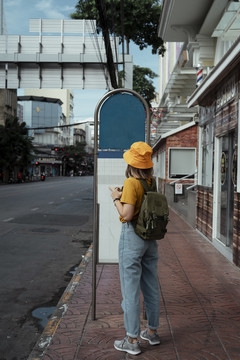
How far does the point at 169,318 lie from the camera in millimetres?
4418

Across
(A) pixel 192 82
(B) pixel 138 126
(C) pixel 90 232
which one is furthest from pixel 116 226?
(A) pixel 192 82

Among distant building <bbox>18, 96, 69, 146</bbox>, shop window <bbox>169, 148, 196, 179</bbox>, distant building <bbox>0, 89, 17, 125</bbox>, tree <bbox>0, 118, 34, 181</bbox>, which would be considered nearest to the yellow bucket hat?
shop window <bbox>169, 148, 196, 179</bbox>

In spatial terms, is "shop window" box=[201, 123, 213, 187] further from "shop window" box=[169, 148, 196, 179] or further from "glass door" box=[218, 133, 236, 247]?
"shop window" box=[169, 148, 196, 179]

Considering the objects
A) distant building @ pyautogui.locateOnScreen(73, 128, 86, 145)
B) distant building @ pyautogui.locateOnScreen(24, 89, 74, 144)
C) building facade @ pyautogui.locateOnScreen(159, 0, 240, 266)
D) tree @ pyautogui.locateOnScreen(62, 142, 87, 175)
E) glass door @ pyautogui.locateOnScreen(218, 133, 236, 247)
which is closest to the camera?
building facade @ pyautogui.locateOnScreen(159, 0, 240, 266)

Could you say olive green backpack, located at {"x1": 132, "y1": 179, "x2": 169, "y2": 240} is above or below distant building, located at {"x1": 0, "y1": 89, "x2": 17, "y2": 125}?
below

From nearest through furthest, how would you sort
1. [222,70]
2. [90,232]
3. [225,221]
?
[222,70], [225,221], [90,232]

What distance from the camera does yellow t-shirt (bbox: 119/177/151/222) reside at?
3.38 meters

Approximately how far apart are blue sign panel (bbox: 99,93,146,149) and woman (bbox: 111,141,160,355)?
2.96 feet

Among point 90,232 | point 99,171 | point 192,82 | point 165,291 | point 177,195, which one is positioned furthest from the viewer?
point 192,82

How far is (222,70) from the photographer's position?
7.27m

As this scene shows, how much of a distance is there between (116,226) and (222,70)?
408 cm

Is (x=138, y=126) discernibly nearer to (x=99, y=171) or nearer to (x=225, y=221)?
(x=99, y=171)

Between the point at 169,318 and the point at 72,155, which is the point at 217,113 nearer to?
the point at 169,318

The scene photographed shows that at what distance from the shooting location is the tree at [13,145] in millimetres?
45094
